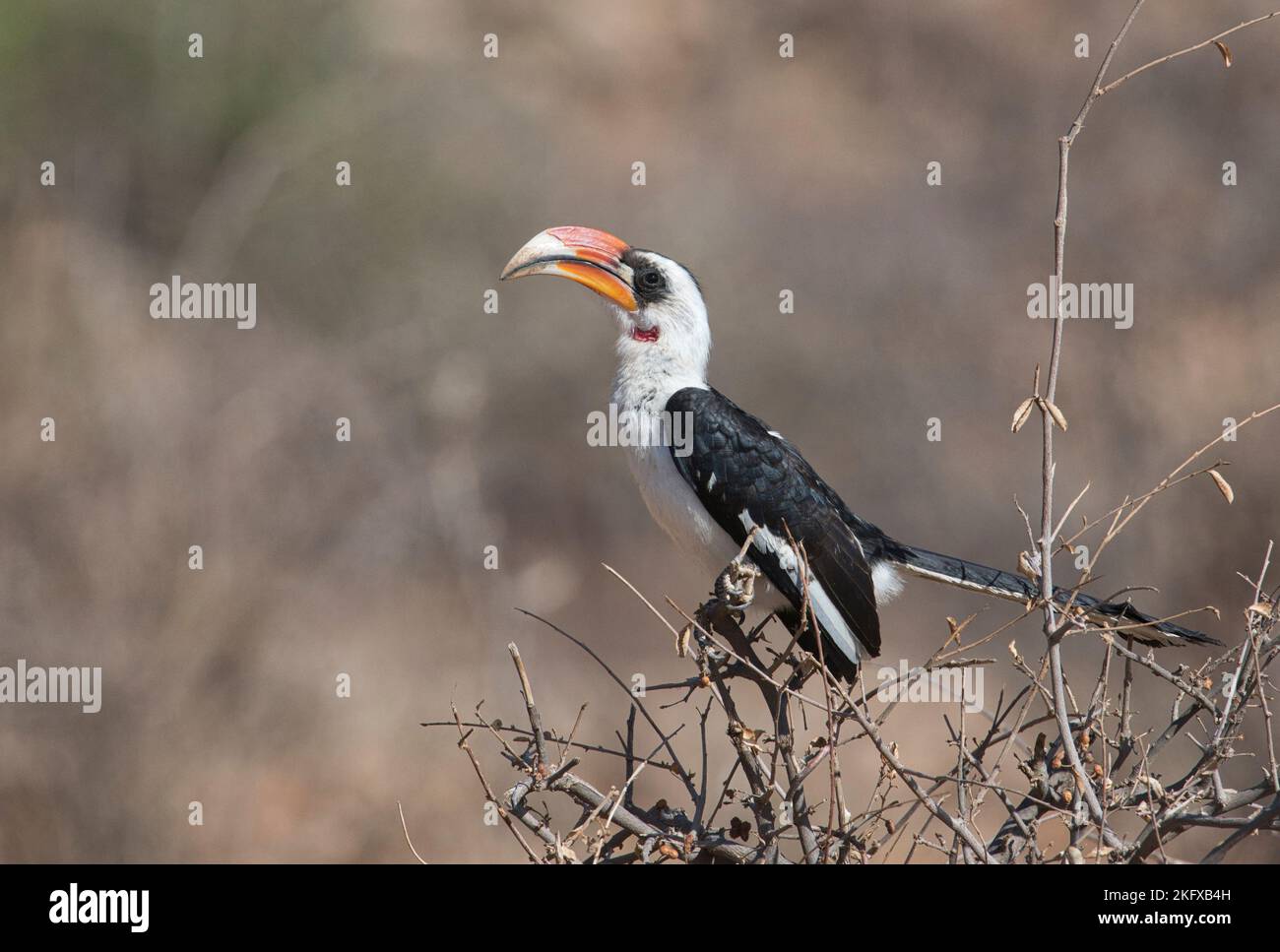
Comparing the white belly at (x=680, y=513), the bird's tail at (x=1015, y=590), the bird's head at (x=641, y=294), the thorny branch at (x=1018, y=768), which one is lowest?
the thorny branch at (x=1018, y=768)

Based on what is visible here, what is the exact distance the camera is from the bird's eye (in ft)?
14.4

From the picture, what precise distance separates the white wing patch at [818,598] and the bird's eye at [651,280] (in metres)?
0.96

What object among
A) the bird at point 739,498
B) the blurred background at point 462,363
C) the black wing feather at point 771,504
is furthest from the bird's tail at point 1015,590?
the blurred background at point 462,363

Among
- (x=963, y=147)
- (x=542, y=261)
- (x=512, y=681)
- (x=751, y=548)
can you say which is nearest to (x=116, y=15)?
(x=512, y=681)

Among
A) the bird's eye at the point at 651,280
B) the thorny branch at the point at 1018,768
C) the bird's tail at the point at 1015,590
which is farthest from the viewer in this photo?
the bird's eye at the point at 651,280

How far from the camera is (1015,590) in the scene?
3889 mm

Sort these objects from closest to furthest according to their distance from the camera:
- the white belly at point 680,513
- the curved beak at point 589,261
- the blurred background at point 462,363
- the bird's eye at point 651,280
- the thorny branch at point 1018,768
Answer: the thorny branch at point 1018,768
the white belly at point 680,513
the curved beak at point 589,261
the bird's eye at point 651,280
the blurred background at point 462,363

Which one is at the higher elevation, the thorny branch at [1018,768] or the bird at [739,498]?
the bird at [739,498]

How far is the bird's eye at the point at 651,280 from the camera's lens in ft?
14.4

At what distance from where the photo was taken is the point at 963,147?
41.4 feet

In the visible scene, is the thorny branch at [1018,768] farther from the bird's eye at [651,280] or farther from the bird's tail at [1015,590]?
the bird's eye at [651,280]

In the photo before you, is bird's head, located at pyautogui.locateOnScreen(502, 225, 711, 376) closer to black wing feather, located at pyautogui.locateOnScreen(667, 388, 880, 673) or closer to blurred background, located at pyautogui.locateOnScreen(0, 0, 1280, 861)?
black wing feather, located at pyautogui.locateOnScreen(667, 388, 880, 673)

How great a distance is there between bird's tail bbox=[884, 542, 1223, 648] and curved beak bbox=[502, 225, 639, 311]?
4.17 ft
